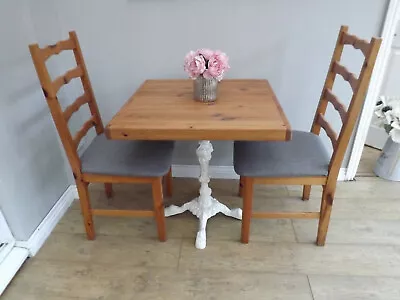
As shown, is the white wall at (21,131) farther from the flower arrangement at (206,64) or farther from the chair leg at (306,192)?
the chair leg at (306,192)

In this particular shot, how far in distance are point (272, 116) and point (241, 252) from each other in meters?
0.74

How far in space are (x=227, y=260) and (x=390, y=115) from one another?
147cm

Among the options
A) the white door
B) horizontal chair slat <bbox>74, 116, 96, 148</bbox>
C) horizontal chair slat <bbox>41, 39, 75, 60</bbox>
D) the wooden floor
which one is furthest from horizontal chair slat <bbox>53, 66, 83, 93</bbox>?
the white door

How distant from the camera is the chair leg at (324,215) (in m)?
1.51

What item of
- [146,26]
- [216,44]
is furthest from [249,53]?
[146,26]

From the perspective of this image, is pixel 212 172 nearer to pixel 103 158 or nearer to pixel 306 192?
pixel 306 192

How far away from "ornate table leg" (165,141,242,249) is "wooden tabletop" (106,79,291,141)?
272 millimetres

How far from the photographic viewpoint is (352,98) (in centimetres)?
130

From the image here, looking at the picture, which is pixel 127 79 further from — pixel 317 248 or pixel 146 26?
pixel 317 248

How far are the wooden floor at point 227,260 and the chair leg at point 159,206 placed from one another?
0.06m

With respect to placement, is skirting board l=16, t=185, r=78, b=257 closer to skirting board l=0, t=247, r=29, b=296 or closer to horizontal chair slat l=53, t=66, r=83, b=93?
skirting board l=0, t=247, r=29, b=296

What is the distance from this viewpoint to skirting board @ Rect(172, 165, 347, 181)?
7.13ft

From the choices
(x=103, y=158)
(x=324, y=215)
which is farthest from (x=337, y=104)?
(x=103, y=158)

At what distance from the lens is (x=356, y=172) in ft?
7.39
